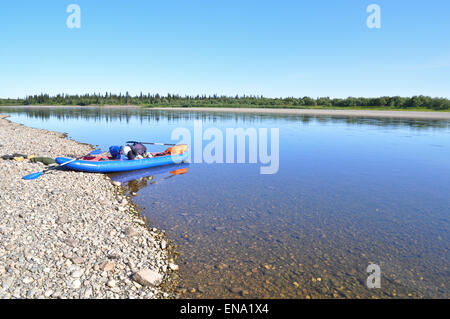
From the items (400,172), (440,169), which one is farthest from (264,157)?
(440,169)

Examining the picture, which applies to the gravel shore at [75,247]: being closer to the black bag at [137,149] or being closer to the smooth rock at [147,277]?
the smooth rock at [147,277]

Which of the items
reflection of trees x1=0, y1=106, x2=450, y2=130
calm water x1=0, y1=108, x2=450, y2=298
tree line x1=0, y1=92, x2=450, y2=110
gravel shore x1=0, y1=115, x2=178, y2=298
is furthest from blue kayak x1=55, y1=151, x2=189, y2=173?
tree line x1=0, y1=92, x2=450, y2=110

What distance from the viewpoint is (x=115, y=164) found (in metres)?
13.8

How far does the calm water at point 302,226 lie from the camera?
5883mm

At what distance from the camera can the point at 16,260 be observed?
17.3 ft

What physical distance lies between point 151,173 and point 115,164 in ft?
6.46

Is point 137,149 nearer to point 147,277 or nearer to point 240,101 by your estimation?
point 147,277

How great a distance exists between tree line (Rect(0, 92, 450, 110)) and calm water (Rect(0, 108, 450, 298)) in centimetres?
9372

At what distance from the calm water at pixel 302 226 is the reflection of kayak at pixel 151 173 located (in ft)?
0.32

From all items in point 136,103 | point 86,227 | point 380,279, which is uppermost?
point 136,103

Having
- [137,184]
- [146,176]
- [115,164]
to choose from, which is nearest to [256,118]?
[146,176]

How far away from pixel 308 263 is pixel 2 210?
8251 millimetres

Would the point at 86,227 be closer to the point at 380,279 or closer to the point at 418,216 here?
the point at 380,279

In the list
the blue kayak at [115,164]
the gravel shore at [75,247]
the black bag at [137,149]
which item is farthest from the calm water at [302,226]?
the black bag at [137,149]
